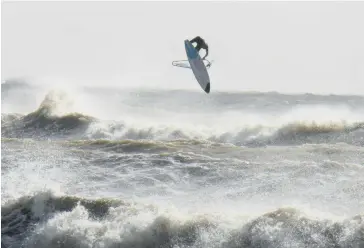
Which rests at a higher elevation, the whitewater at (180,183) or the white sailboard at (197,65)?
the white sailboard at (197,65)

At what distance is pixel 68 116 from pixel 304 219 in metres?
14.9

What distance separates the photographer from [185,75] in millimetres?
47219

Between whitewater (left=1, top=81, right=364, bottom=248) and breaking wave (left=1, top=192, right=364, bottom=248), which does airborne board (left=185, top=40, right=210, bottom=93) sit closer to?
whitewater (left=1, top=81, right=364, bottom=248)

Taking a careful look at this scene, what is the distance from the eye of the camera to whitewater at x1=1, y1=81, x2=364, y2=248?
33.1 feet

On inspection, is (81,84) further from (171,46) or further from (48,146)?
(48,146)

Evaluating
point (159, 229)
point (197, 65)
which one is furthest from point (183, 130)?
point (159, 229)

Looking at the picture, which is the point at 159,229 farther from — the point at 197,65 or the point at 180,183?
the point at 197,65

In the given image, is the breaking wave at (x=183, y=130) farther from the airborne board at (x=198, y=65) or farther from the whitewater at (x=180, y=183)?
the airborne board at (x=198, y=65)

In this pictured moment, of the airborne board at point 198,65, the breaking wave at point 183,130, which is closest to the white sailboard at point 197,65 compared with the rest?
the airborne board at point 198,65

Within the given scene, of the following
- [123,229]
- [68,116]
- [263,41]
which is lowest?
[123,229]

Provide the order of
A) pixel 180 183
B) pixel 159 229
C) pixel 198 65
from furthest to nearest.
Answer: pixel 198 65
pixel 180 183
pixel 159 229

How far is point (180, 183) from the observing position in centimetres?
1368

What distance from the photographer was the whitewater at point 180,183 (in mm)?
10094

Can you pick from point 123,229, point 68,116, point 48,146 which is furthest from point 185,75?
point 123,229
